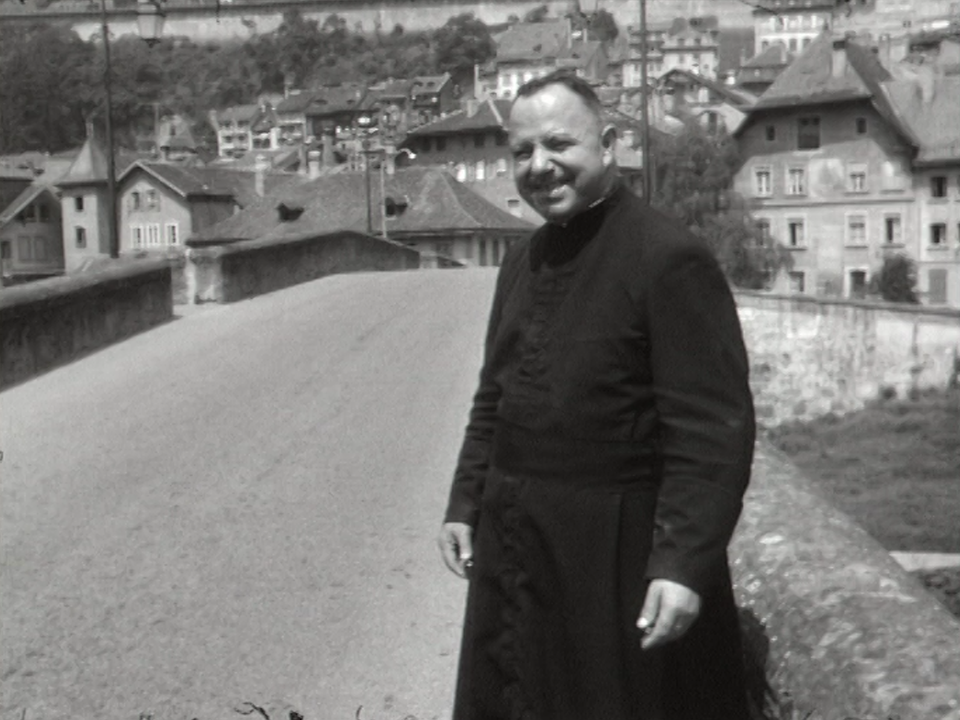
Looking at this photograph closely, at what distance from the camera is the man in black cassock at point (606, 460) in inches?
145

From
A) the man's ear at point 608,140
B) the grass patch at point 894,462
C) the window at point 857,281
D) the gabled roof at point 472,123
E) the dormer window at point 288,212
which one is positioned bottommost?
the grass patch at point 894,462

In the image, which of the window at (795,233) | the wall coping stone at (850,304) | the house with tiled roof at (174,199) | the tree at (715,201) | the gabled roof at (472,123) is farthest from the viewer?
the gabled roof at (472,123)

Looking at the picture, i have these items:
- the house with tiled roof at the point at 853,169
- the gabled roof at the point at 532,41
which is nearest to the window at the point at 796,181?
the house with tiled roof at the point at 853,169

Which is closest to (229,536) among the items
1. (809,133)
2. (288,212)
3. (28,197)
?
(288,212)

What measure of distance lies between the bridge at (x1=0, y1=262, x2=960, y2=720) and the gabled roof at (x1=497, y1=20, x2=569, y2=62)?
129m

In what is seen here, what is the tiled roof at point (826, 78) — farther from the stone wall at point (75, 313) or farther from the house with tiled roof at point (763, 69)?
the stone wall at point (75, 313)

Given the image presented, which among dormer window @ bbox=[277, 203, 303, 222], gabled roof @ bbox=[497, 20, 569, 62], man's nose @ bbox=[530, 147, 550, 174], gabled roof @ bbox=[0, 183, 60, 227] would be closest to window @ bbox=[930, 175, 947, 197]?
dormer window @ bbox=[277, 203, 303, 222]

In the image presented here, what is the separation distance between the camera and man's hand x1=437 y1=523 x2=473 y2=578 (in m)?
4.29

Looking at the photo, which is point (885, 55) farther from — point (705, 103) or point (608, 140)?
point (608, 140)

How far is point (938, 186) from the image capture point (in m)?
60.6

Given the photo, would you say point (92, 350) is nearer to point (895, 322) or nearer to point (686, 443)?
point (686, 443)

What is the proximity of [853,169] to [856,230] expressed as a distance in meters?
2.17

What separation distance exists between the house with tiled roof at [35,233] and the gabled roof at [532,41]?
225 feet

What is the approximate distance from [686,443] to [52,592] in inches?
189
